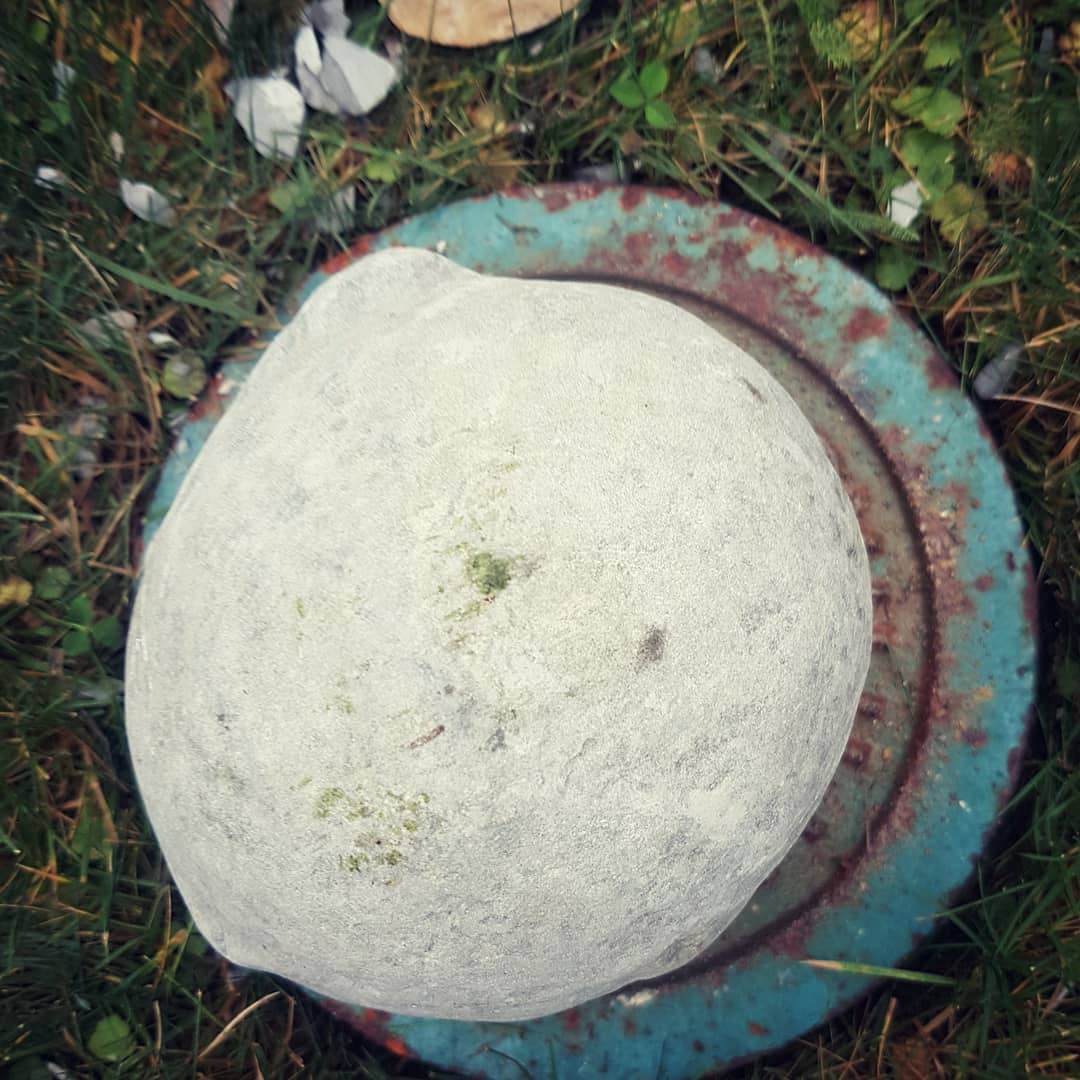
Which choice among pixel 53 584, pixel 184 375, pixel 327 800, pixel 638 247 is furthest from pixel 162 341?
pixel 327 800

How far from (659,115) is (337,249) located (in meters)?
0.61

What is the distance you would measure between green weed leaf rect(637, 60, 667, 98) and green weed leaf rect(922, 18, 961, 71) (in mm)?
443

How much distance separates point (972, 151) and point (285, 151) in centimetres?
119

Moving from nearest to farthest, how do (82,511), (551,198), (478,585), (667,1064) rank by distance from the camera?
(478,585)
(667,1064)
(551,198)
(82,511)

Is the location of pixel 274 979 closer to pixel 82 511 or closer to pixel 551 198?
pixel 82 511

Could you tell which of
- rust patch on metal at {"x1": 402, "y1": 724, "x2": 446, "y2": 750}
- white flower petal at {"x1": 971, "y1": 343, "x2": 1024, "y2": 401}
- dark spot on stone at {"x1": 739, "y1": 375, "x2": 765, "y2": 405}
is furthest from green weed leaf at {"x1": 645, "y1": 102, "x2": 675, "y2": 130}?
rust patch on metal at {"x1": 402, "y1": 724, "x2": 446, "y2": 750}

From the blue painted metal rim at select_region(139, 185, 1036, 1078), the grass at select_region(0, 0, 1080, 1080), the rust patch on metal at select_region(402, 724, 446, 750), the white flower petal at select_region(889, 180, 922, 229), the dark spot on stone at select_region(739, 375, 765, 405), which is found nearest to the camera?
the rust patch on metal at select_region(402, 724, 446, 750)

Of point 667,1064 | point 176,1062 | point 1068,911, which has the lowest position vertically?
point 176,1062

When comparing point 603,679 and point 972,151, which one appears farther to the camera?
point 972,151

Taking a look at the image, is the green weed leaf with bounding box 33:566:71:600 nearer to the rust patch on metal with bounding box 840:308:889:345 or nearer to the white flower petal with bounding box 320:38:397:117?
the white flower petal with bounding box 320:38:397:117

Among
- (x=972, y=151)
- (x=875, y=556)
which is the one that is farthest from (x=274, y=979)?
(x=972, y=151)

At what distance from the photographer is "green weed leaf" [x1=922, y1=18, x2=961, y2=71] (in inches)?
63.9

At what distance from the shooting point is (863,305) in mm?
1509

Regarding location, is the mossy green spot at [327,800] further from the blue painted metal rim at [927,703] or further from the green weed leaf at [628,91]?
the green weed leaf at [628,91]
